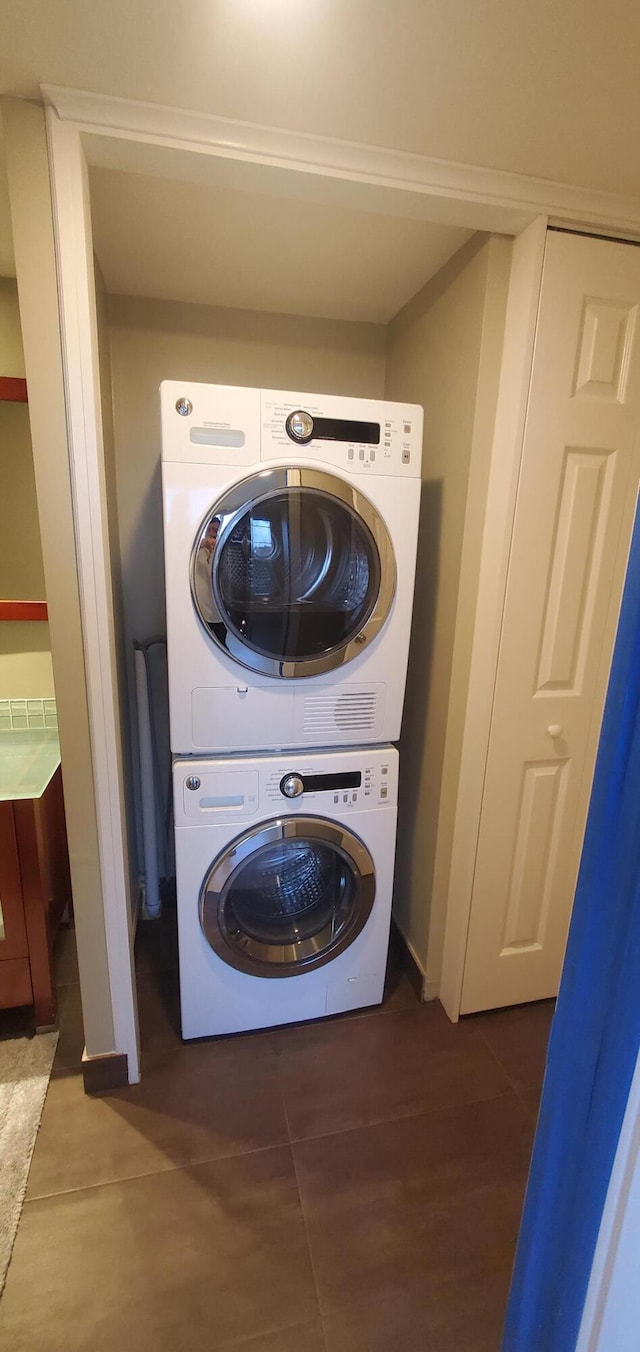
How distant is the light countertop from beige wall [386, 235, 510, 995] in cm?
111

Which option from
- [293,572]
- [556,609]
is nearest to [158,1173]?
[293,572]

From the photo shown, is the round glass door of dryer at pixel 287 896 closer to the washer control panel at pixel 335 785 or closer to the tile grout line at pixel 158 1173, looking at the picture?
the washer control panel at pixel 335 785

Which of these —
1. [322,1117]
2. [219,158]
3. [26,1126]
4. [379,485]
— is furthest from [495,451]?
[26,1126]

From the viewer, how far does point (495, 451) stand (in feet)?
4.61

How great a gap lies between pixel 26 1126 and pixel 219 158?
7.14 feet

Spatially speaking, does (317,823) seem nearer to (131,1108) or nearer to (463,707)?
(463,707)

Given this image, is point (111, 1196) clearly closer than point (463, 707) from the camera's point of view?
Yes

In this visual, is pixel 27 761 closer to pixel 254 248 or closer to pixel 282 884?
pixel 282 884

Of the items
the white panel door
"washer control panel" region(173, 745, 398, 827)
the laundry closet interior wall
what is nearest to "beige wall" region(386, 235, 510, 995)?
the laundry closet interior wall

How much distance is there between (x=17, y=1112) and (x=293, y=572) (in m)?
1.49

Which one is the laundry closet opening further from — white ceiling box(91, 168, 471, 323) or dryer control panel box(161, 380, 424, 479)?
dryer control panel box(161, 380, 424, 479)

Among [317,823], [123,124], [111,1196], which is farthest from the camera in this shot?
[317,823]

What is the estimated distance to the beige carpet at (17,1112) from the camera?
47.8 inches

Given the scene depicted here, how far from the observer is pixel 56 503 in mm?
1155
